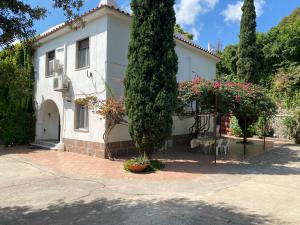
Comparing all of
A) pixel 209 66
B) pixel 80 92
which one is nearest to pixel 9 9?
pixel 80 92

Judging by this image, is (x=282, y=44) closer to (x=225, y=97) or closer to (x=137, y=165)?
(x=225, y=97)

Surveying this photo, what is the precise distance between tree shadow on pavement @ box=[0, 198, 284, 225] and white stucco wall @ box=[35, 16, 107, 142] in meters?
6.28

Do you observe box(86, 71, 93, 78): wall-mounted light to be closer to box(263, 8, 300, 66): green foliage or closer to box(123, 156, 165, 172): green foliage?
box(123, 156, 165, 172): green foliage

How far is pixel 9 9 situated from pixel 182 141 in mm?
12906

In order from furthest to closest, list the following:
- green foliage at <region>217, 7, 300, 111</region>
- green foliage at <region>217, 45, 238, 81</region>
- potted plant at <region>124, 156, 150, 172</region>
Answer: green foliage at <region>217, 45, 238, 81</region>, green foliage at <region>217, 7, 300, 111</region>, potted plant at <region>124, 156, 150, 172</region>

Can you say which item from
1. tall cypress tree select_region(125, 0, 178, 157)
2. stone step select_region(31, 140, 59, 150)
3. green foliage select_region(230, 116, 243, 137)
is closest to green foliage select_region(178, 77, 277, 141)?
tall cypress tree select_region(125, 0, 178, 157)

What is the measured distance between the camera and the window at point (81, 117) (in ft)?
43.5

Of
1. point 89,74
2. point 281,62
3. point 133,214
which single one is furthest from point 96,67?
point 281,62

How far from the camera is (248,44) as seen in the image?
1812cm

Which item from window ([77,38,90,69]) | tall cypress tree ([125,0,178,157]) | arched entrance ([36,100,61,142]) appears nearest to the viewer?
tall cypress tree ([125,0,178,157])

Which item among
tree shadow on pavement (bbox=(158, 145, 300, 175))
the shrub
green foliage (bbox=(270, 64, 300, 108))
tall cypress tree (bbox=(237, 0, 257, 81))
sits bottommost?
tree shadow on pavement (bbox=(158, 145, 300, 175))

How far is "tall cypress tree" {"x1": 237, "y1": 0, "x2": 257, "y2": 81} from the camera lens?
1803 cm

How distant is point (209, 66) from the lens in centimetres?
1948

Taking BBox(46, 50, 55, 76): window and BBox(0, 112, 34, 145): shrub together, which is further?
BBox(0, 112, 34, 145): shrub
